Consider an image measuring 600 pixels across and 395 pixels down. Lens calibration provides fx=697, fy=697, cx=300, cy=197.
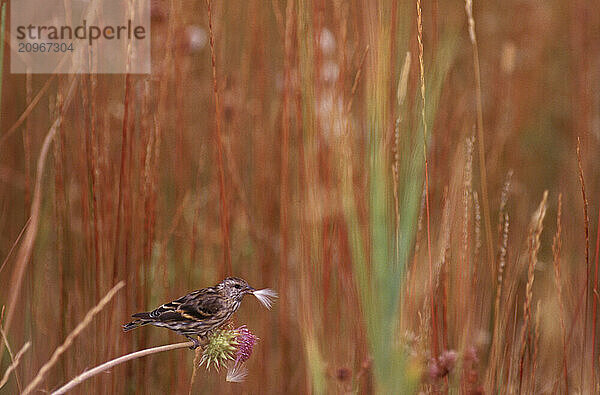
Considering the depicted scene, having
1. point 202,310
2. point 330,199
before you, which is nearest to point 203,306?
point 202,310

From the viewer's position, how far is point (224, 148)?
1.25 m

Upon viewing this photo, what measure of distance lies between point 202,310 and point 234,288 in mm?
49

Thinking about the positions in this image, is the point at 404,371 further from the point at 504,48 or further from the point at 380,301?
the point at 504,48

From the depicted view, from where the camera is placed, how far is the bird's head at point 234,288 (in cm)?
83

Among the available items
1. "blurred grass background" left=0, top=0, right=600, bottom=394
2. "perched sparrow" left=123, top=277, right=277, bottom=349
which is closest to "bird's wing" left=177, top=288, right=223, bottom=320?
"perched sparrow" left=123, top=277, right=277, bottom=349

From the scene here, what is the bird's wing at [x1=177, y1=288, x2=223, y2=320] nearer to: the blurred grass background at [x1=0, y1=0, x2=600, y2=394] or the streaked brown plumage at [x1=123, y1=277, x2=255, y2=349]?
the streaked brown plumage at [x1=123, y1=277, x2=255, y2=349]

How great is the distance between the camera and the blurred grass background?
31.9 inches

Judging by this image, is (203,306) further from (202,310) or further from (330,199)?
(330,199)

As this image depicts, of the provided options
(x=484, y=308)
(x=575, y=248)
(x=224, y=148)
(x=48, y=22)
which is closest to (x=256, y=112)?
(x=224, y=148)

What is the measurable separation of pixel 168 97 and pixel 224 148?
0.13 m

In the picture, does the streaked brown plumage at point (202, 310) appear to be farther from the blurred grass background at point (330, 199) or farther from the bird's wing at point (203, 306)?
the blurred grass background at point (330, 199)

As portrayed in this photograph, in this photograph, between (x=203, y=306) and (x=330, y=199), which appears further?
(x=330, y=199)

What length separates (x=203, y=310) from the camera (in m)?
0.81

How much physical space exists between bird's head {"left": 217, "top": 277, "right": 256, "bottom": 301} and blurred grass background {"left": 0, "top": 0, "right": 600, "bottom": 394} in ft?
0.29
